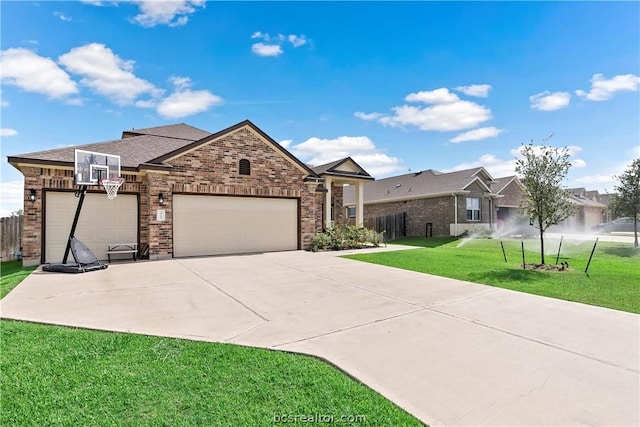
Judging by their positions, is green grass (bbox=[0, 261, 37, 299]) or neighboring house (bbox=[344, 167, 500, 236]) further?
neighboring house (bbox=[344, 167, 500, 236])

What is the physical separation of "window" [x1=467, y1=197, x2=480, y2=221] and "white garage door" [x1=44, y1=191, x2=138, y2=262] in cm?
2053

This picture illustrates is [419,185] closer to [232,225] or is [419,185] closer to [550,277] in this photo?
[232,225]

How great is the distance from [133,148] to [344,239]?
10.6 meters

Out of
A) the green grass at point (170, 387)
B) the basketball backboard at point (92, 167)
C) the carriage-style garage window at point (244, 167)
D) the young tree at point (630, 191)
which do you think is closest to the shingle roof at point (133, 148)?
the basketball backboard at point (92, 167)

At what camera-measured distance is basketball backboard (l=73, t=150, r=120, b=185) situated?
940 centimetres

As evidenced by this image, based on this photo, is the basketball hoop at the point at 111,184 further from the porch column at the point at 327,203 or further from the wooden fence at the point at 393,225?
the wooden fence at the point at 393,225

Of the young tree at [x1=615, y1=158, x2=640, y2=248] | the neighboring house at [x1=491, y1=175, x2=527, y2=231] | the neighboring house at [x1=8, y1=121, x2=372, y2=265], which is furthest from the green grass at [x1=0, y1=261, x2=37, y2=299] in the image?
the neighboring house at [x1=491, y1=175, x2=527, y2=231]

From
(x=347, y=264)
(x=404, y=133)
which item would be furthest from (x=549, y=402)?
(x=404, y=133)

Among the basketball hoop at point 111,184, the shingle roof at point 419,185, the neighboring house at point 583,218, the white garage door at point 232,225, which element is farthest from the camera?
the neighboring house at point 583,218

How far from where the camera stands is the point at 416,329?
447 cm

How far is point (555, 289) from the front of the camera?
7.03 m

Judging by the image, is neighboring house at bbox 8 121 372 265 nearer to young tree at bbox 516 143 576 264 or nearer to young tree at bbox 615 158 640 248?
young tree at bbox 516 143 576 264

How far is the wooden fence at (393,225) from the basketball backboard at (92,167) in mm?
18578

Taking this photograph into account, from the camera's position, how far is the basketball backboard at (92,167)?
9.40m
